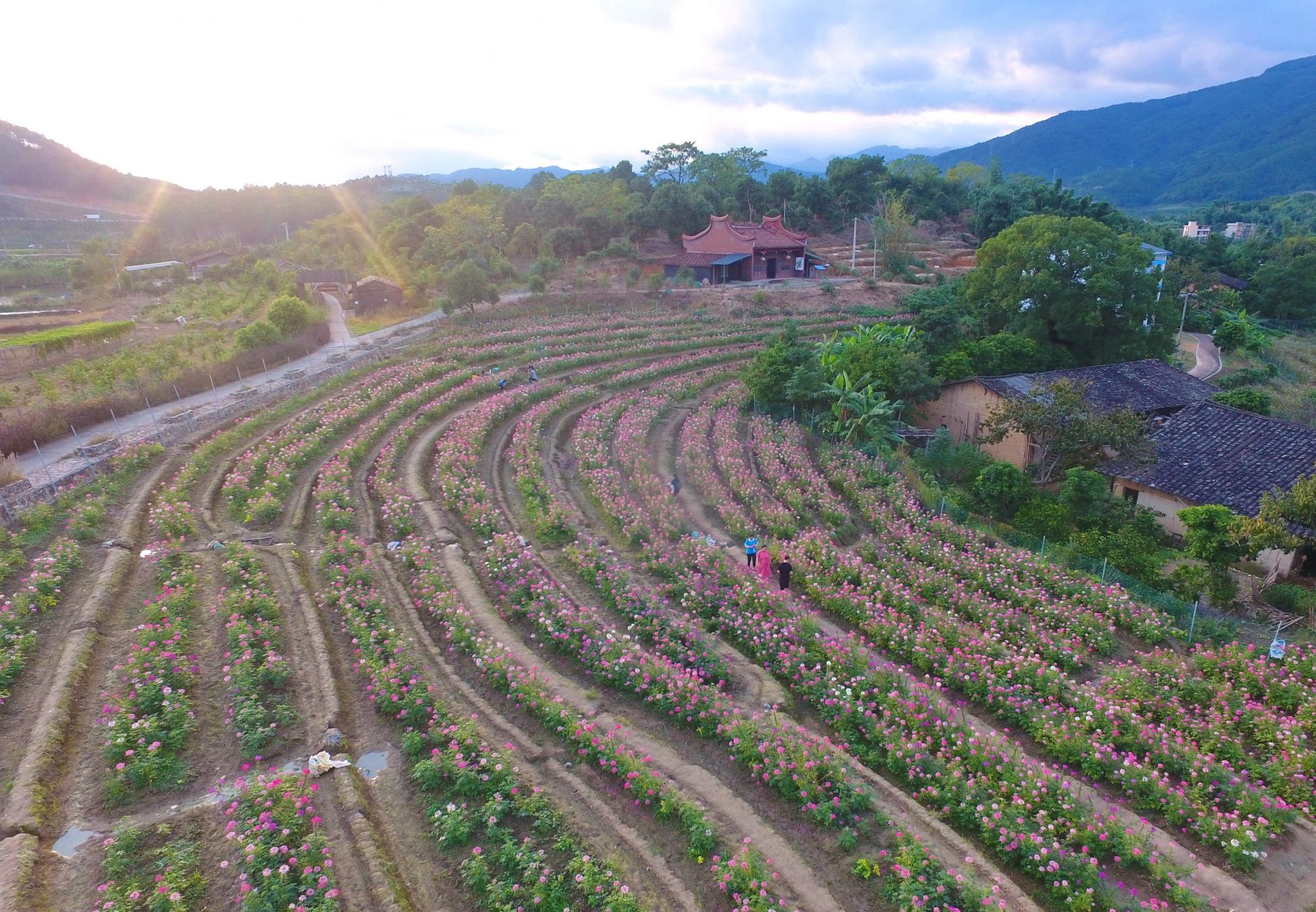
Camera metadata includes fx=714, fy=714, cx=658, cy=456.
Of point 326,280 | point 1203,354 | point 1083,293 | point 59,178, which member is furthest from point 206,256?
point 59,178

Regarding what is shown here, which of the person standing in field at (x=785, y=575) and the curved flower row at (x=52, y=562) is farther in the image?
the person standing in field at (x=785, y=575)

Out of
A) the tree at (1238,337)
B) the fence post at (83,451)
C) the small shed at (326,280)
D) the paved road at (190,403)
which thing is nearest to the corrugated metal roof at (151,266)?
the small shed at (326,280)

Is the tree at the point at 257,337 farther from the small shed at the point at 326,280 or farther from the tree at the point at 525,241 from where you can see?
the tree at the point at 525,241

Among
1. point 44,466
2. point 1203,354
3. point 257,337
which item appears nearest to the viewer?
point 44,466

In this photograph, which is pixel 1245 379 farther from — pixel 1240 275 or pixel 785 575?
pixel 1240 275

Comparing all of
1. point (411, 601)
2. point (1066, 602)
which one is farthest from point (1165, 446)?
point (411, 601)

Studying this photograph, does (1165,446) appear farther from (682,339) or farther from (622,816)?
(682,339)

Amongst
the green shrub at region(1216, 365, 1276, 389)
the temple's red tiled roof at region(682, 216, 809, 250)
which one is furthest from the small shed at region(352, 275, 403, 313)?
the green shrub at region(1216, 365, 1276, 389)
